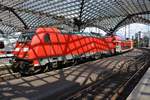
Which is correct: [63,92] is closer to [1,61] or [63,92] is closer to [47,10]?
[1,61]

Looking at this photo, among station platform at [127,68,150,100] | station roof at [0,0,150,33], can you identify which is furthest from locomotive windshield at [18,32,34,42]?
station roof at [0,0,150,33]

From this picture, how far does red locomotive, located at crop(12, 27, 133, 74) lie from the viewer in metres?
18.9

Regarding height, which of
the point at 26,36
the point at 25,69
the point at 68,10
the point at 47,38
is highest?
the point at 68,10

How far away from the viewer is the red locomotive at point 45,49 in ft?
61.9

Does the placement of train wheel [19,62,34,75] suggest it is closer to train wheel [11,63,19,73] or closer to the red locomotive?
the red locomotive

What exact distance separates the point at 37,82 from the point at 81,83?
2.94 metres

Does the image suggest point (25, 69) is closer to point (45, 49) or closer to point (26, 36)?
point (45, 49)

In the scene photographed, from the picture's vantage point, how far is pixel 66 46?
23938 millimetres

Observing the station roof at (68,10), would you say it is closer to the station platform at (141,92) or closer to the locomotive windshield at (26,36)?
the locomotive windshield at (26,36)

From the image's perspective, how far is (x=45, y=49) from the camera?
2027cm

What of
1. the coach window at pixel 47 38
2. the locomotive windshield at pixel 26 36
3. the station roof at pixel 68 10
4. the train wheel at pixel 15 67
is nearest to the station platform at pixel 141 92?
the coach window at pixel 47 38

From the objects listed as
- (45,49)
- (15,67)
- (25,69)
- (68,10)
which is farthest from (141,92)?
(68,10)

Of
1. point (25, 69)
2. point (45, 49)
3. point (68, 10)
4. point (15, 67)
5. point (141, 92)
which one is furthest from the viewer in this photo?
point (68, 10)

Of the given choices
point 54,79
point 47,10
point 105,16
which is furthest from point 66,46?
point 105,16
